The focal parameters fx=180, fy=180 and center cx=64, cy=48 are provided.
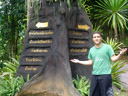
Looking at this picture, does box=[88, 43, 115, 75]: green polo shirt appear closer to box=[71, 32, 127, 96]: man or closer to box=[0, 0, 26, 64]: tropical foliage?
box=[71, 32, 127, 96]: man

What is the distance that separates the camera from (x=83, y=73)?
4.85 m

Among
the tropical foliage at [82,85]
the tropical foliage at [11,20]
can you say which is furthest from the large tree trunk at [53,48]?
the tropical foliage at [11,20]

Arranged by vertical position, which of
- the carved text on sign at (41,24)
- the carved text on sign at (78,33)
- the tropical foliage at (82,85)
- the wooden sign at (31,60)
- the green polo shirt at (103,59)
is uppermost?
the carved text on sign at (41,24)

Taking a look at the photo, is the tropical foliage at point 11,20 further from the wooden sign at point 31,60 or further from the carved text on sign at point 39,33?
the wooden sign at point 31,60

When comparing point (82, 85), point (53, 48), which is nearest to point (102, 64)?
point (82, 85)

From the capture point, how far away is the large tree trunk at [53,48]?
4207 millimetres

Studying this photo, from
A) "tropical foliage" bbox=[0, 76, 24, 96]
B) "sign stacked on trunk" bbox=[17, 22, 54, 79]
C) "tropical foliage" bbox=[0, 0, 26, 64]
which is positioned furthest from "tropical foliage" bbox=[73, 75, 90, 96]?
"tropical foliage" bbox=[0, 0, 26, 64]

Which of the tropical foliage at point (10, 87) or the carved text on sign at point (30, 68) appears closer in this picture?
the tropical foliage at point (10, 87)

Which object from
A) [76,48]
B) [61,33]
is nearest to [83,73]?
[76,48]

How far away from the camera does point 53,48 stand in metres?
4.55

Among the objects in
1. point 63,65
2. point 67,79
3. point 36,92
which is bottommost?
point 36,92

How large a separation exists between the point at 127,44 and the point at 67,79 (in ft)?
43.1

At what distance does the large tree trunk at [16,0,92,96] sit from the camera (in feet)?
13.8

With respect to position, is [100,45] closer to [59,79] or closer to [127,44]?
[59,79]
